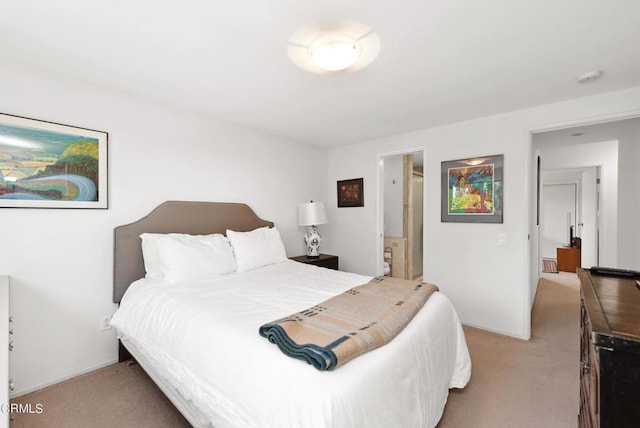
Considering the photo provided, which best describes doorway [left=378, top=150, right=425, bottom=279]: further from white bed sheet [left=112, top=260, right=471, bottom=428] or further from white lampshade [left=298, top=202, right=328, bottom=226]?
white bed sheet [left=112, top=260, right=471, bottom=428]

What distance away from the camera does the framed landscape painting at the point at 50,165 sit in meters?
1.92

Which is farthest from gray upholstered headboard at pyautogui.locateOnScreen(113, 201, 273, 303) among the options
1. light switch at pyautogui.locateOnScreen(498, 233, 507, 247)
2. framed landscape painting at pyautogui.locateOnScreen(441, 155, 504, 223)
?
light switch at pyautogui.locateOnScreen(498, 233, 507, 247)

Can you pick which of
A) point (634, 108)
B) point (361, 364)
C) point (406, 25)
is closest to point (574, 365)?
point (634, 108)

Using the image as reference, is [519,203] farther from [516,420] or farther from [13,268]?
[13,268]

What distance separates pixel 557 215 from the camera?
6941 millimetres

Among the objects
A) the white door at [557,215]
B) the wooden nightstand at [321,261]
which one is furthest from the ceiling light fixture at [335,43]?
Answer: the white door at [557,215]

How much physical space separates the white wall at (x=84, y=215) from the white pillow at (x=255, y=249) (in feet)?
1.93

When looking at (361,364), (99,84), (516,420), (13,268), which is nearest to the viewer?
(361,364)

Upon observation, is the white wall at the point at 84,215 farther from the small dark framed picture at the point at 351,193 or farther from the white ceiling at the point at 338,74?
the small dark framed picture at the point at 351,193

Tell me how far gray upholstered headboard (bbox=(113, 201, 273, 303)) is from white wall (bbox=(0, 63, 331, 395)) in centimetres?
8

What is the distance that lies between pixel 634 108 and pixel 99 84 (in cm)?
440

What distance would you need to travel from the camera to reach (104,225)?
2311mm

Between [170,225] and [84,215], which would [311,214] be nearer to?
[170,225]

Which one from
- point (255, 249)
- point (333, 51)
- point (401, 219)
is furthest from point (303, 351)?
point (401, 219)
